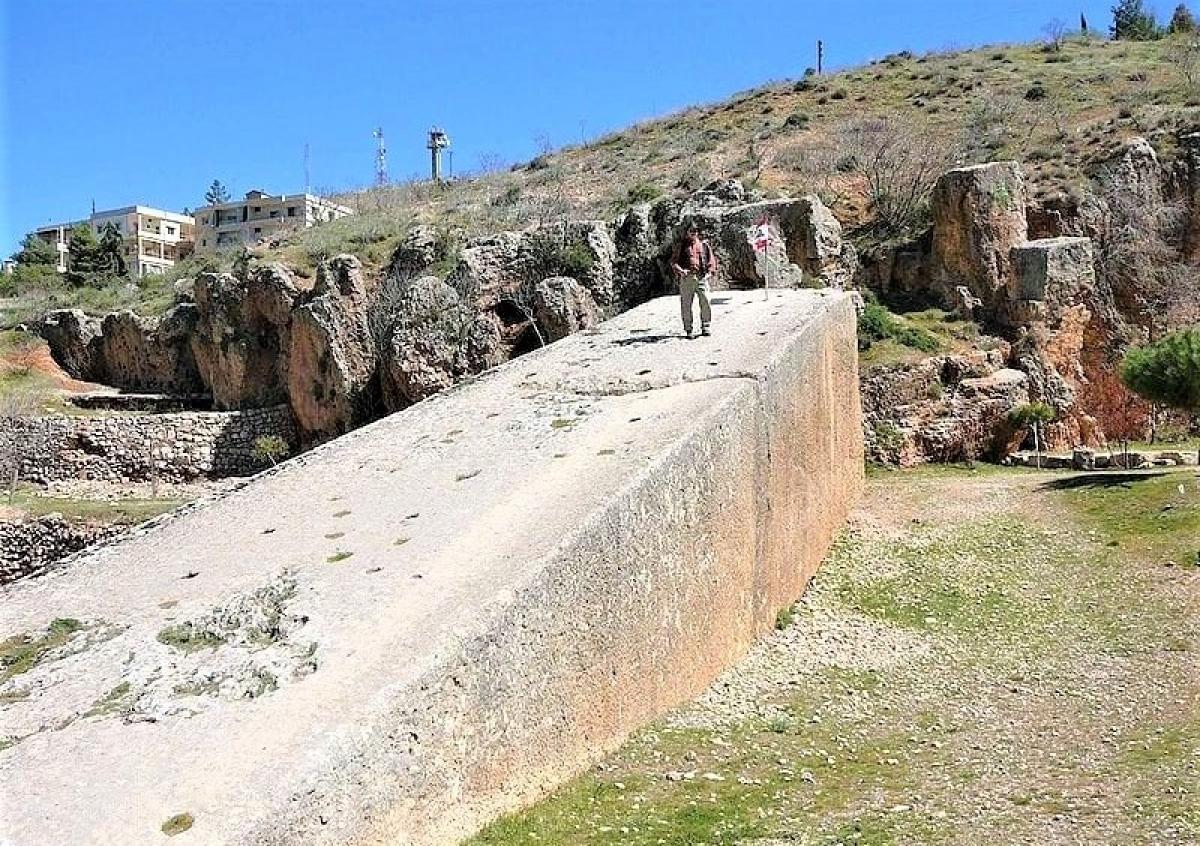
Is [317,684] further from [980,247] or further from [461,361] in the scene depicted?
[980,247]

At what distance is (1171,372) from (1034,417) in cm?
264

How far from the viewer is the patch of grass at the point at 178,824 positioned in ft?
15.2

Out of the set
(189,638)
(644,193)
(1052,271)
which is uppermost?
(644,193)

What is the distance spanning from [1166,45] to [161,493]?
3781 centimetres

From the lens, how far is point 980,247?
18.9 meters

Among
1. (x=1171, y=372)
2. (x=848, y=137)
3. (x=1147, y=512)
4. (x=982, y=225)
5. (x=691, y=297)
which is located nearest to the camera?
(x=1147, y=512)

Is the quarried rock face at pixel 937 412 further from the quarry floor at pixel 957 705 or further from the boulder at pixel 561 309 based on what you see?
the boulder at pixel 561 309

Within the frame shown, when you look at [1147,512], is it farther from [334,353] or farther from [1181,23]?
[1181,23]

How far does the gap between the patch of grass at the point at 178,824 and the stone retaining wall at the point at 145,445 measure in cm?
2115

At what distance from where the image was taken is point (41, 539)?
67.1ft

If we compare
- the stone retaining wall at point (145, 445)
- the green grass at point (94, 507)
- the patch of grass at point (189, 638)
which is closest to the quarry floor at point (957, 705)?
the patch of grass at point (189, 638)

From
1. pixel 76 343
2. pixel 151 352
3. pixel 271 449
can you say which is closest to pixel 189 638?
pixel 271 449

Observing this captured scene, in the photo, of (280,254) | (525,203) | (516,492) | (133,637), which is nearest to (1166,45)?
(525,203)

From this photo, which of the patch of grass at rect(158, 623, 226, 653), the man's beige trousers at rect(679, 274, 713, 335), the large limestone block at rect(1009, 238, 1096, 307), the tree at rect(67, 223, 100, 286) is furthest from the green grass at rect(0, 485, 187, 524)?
the tree at rect(67, 223, 100, 286)
